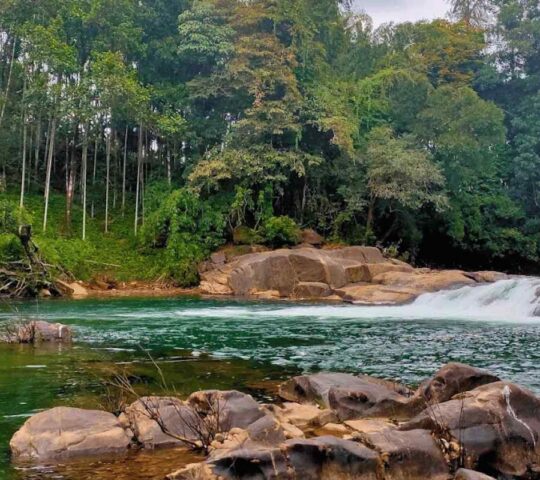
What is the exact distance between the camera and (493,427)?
607 centimetres

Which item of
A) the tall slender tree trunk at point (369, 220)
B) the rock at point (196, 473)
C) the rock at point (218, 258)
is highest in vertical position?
the tall slender tree trunk at point (369, 220)

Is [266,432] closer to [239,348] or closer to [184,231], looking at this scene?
[239,348]

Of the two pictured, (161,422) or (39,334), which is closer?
(161,422)

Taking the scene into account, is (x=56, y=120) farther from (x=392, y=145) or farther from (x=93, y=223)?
(x=392, y=145)

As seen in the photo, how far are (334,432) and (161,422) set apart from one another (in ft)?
5.86

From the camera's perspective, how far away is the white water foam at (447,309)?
63.0ft

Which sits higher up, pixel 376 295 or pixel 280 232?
pixel 280 232

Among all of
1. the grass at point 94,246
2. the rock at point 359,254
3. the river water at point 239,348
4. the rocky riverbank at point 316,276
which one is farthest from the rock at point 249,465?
the rock at point 359,254

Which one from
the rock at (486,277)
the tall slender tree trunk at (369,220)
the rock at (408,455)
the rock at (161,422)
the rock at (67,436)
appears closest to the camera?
the rock at (408,455)

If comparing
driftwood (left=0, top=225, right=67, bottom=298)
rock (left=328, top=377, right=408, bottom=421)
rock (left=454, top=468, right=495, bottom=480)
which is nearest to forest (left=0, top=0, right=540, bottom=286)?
driftwood (left=0, top=225, right=67, bottom=298)

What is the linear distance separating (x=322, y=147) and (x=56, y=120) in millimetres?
13022

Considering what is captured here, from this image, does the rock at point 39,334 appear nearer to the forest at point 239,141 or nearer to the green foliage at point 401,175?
the forest at point 239,141

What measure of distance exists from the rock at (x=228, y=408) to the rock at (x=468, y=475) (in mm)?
2231

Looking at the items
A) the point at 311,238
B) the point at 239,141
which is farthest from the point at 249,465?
the point at 239,141
